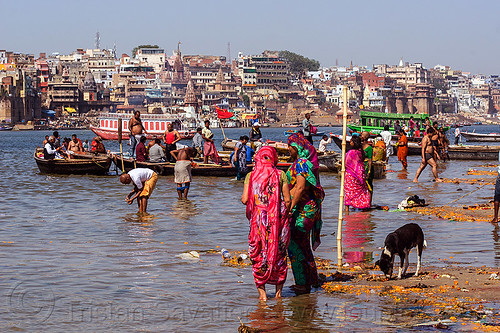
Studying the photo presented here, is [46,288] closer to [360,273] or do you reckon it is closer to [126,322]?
[126,322]

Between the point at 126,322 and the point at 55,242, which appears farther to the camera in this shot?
the point at 55,242

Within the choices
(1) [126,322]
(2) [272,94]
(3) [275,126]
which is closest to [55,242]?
(1) [126,322]

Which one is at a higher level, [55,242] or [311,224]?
[311,224]

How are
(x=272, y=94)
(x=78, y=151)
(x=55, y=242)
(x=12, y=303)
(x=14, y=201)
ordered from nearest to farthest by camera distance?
(x=12, y=303), (x=55, y=242), (x=14, y=201), (x=78, y=151), (x=272, y=94)

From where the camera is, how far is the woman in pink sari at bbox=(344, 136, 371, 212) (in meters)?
13.6

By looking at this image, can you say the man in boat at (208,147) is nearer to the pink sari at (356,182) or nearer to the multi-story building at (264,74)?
the pink sari at (356,182)

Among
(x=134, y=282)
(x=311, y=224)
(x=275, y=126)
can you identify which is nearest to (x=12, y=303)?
(x=134, y=282)

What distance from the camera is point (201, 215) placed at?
15312 mm

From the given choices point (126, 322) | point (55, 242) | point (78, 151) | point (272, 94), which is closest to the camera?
point (126, 322)

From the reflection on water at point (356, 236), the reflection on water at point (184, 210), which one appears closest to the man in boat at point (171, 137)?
the reflection on water at point (184, 210)

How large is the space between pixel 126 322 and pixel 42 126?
6016 inches

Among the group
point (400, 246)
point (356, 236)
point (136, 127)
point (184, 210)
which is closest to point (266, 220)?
point (400, 246)

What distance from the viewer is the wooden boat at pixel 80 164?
Answer: 25.4 meters

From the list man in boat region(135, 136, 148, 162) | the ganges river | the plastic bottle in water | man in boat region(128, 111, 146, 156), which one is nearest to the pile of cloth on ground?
the ganges river
